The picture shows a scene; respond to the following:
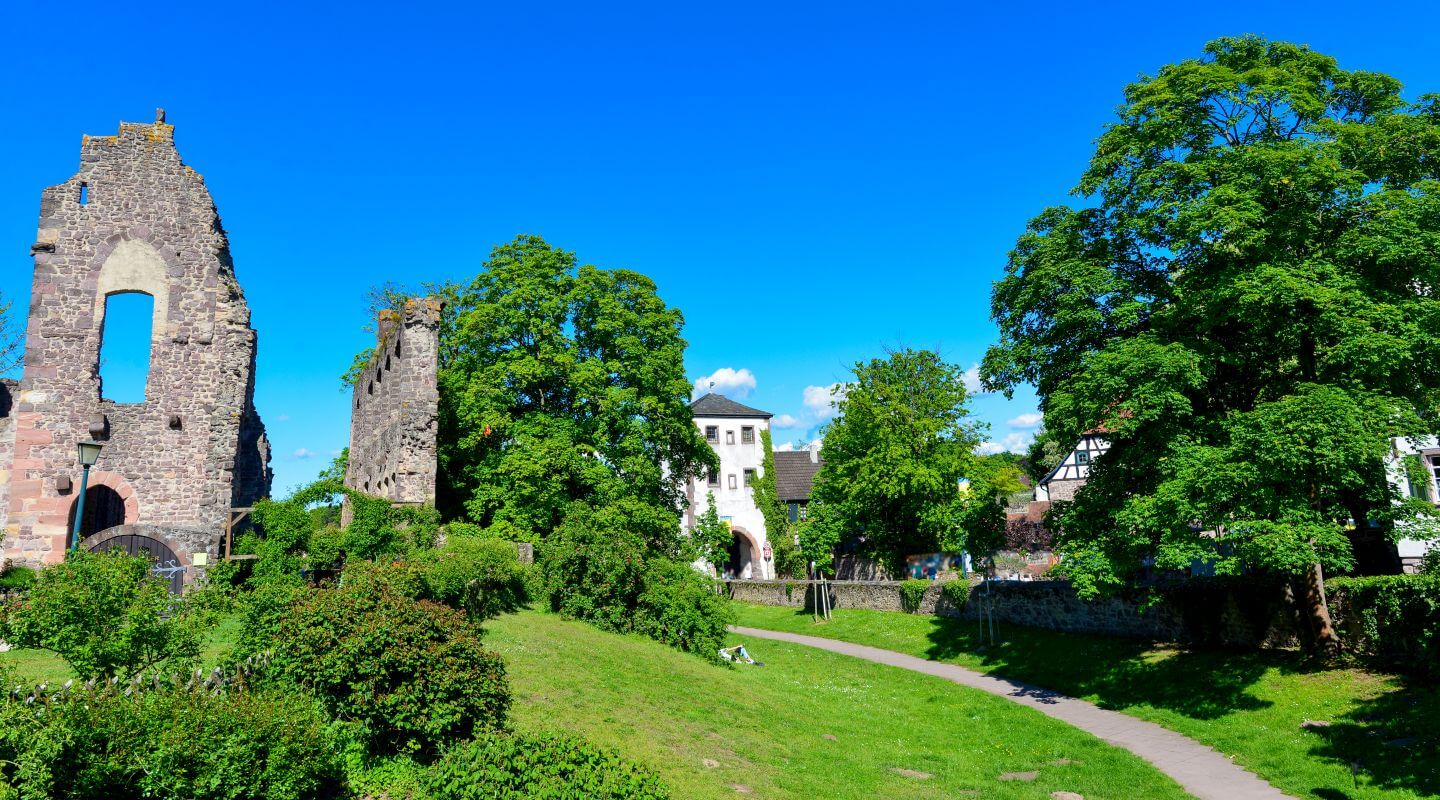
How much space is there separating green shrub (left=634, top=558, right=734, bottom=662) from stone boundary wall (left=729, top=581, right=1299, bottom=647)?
9.80 m

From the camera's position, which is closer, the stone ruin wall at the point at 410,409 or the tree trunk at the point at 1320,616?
the tree trunk at the point at 1320,616

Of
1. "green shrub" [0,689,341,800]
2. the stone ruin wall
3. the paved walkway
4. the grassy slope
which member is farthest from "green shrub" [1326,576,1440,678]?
the stone ruin wall

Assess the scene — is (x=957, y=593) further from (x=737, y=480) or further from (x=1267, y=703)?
(x=737, y=480)

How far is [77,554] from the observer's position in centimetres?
1019

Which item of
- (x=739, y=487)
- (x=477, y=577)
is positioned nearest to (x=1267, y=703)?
(x=477, y=577)

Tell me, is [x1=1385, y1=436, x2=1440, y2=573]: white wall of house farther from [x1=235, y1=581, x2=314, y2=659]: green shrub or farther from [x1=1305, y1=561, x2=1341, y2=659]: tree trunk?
[x1=235, y1=581, x2=314, y2=659]: green shrub

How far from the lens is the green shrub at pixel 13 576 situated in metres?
17.8

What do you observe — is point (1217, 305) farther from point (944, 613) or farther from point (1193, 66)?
point (944, 613)

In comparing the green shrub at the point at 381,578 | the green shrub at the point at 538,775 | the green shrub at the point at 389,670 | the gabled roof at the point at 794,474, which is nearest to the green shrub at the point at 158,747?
the green shrub at the point at 389,670

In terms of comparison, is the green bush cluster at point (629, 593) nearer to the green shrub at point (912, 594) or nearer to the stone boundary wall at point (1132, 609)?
the stone boundary wall at point (1132, 609)

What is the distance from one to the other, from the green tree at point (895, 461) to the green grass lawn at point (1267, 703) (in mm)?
9792

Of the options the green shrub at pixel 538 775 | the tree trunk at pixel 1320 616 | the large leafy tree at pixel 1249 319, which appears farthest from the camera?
the tree trunk at pixel 1320 616

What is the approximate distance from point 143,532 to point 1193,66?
2850 centimetres

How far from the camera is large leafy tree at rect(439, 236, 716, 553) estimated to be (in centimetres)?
2791
